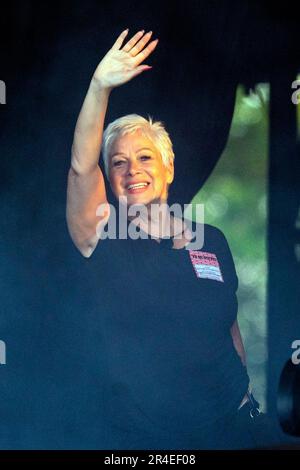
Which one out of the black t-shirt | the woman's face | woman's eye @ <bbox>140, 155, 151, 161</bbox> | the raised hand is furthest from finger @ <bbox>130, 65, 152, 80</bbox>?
the black t-shirt

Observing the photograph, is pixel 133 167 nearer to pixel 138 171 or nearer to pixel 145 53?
pixel 138 171

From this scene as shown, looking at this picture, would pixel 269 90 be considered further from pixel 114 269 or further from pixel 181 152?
pixel 114 269

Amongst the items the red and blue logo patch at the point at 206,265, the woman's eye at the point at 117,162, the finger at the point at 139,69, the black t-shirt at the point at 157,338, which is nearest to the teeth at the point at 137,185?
the woman's eye at the point at 117,162

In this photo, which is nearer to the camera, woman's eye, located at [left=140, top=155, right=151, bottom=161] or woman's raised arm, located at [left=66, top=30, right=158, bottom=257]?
woman's raised arm, located at [left=66, top=30, right=158, bottom=257]

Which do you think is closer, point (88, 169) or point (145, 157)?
point (88, 169)

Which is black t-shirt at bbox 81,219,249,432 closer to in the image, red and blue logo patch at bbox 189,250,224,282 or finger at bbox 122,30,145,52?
red and blue logo patch at bbox 189,250,224,282

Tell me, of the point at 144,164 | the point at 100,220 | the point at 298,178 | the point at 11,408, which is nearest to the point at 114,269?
the point at 100,220

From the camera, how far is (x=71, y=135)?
350cm

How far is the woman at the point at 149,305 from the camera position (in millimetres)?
3445

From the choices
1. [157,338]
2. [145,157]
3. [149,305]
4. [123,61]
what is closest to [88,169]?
[145,157]

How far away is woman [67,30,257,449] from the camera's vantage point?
345 centimetres

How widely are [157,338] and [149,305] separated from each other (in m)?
0.15

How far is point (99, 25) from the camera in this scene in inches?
141

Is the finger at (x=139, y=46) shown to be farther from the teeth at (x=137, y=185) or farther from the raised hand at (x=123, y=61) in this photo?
the teeth at (x=137, y=185)
